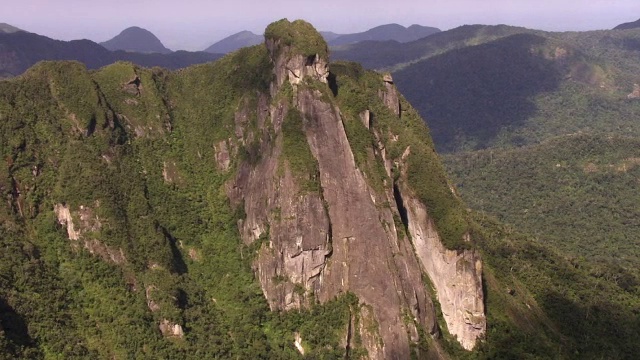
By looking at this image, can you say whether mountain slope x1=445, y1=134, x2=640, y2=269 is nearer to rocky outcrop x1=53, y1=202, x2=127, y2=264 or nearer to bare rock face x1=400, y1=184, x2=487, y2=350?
bare rock face x1=400, y1=184, x2=487, y2=350

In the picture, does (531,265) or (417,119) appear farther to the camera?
(417,119)

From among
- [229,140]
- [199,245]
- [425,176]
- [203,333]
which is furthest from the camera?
[229,140]

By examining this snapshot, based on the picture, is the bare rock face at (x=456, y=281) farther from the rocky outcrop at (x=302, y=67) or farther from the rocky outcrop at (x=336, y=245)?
the rocky outcrop at (x=302, y=67)

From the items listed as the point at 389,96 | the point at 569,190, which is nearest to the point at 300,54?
the point at 389,96

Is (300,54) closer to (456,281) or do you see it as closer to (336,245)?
(336,245)

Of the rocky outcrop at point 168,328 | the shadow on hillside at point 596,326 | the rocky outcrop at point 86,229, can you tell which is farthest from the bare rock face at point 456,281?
the rocky outcrop at point 86,229

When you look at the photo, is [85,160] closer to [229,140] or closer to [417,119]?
[229,140]

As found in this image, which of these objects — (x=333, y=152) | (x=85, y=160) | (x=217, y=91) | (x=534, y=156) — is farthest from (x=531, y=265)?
(x=534, y=156)
